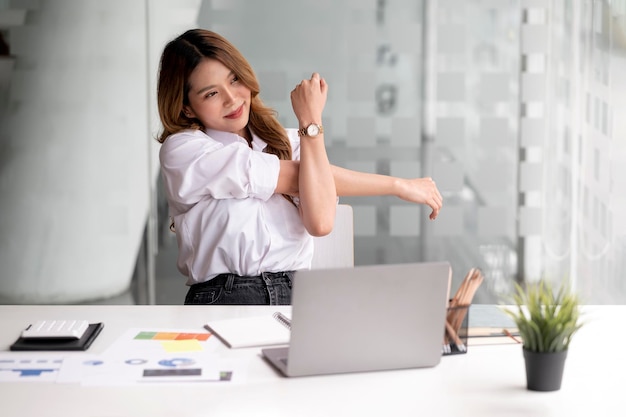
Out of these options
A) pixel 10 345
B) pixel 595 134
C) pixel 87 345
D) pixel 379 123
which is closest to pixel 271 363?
pixel 87 345

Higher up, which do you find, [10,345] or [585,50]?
[585,50]

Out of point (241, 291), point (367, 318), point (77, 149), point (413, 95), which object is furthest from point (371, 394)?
point (77, 149)

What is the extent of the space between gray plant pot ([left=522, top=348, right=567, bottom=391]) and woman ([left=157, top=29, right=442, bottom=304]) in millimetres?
935

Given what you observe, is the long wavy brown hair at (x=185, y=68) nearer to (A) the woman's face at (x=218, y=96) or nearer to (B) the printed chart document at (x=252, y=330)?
(A) the woman's face at (x=218, y=96)

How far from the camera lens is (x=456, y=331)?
184cm

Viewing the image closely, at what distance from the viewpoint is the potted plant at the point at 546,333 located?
1.58 metres

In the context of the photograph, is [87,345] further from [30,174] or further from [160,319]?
[30,174]

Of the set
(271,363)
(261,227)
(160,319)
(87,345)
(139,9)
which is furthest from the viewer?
(139,9)

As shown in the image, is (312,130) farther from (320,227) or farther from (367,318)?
(367,318)

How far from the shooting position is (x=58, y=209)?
15.0 ft

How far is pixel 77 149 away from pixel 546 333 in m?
3.41

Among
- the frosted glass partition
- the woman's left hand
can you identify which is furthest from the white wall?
the woman's left hand

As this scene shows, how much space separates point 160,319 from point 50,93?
2704 mm

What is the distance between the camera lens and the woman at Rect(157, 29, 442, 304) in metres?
2.49
